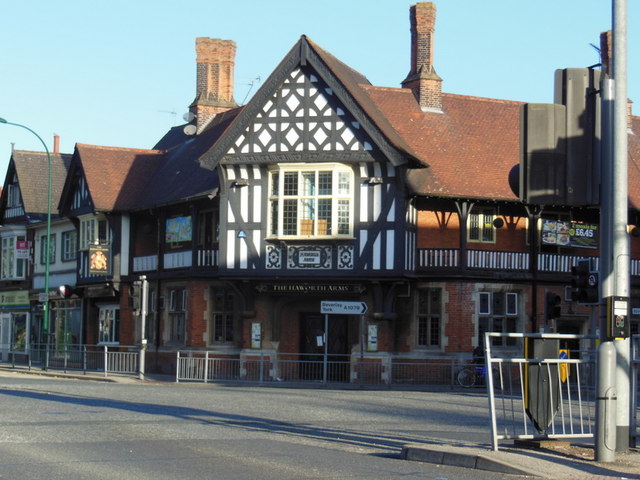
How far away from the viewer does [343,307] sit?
32.6m

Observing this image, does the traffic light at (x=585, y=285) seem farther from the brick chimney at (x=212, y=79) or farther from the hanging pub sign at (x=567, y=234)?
the brick chimney at (x=212, y=79)

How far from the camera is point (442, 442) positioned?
619 inches

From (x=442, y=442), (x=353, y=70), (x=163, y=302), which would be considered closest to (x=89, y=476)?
(x=442, y=442)

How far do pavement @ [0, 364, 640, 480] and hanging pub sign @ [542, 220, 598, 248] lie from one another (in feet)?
69.8

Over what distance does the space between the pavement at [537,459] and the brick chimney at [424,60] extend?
24715 mm

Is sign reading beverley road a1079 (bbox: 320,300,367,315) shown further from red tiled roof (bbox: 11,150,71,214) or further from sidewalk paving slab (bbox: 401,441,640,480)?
red tiled roof (bbox: 11,150,71,214)

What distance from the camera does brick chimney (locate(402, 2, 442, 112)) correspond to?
125 feet

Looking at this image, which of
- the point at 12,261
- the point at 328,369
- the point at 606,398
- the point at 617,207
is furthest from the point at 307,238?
the point at 12,261

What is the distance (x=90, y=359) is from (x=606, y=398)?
28.9 meters

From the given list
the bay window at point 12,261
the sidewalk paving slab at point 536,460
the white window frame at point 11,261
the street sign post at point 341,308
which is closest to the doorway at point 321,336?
the street sign post at point 341,308

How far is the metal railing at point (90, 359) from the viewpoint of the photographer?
36.2m

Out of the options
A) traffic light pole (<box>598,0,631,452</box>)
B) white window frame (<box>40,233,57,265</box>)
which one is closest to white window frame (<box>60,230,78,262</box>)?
white window frame (<box>40,233,57,265</box>)

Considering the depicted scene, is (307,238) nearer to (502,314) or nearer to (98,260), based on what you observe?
(502,314)

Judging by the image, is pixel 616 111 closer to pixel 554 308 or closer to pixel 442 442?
pixel 442 442
